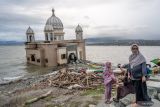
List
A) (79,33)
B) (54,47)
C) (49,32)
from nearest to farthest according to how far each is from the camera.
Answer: (54,47), (49,32), (79,33)

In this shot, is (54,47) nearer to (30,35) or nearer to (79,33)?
(79,33)

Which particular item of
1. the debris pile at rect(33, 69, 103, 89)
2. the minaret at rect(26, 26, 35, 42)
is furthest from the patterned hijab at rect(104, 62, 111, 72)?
the minaret at rect(26, 26, 35, 42)

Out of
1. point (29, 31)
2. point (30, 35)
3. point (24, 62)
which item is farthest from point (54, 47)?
point (24, 62)

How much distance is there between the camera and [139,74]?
700cm

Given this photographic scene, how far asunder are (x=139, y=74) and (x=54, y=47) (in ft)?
106

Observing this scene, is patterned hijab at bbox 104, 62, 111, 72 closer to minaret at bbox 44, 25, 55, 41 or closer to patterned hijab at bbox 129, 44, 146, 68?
patterned hijab at bbox 129, 44, 146, 68

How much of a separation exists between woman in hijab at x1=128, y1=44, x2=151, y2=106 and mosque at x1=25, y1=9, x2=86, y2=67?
1240 inches

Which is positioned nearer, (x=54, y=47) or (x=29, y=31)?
(x=54, y=47)

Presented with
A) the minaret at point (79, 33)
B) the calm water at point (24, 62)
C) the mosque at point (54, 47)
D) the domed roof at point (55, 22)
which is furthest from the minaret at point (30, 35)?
the minaret at point (79, 33)

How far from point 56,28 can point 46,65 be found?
31.4 ft

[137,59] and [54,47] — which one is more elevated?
[54,47]

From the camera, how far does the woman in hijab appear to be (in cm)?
688

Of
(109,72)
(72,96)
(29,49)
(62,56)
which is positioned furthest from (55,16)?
(109,72)

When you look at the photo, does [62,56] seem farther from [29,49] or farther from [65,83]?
[65,83]
